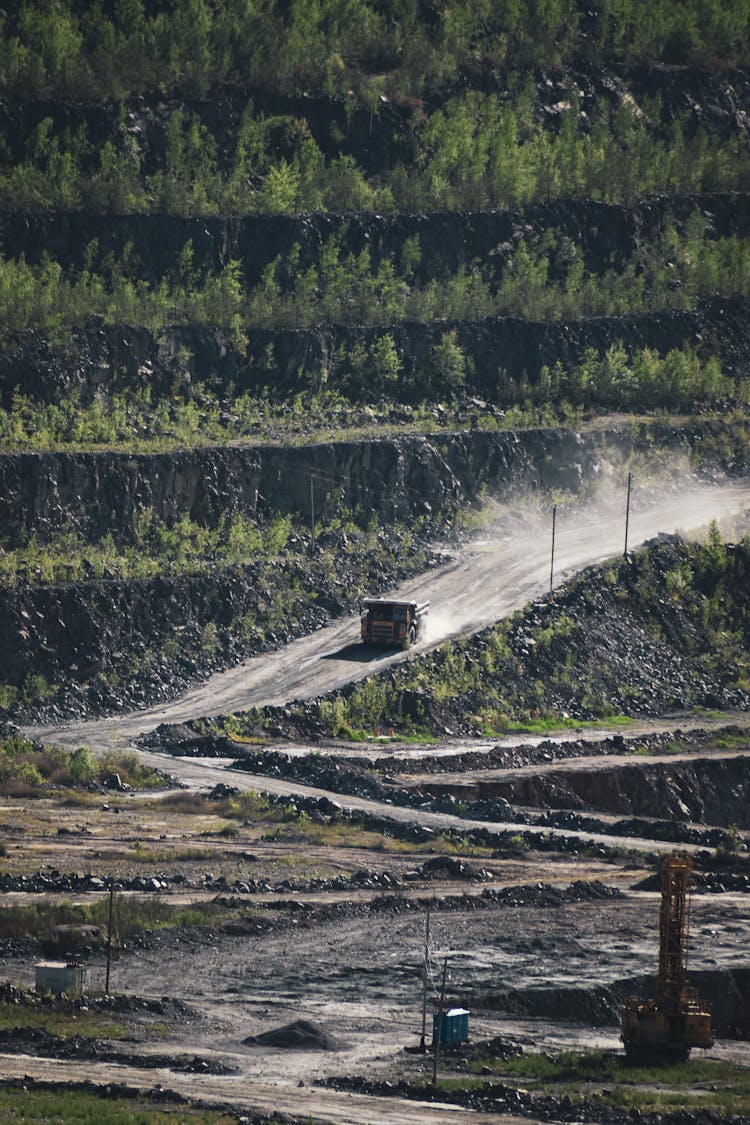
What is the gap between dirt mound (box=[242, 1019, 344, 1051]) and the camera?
46.4 m

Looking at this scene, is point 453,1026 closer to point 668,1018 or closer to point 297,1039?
point 297,1039

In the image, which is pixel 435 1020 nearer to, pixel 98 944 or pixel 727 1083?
pixel 727 1083

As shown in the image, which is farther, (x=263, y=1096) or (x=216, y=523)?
(x=216, y=523)

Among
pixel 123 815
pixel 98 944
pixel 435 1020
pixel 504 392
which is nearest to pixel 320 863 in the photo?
pixel 123 815

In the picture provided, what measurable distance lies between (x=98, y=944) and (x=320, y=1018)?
7.52 m

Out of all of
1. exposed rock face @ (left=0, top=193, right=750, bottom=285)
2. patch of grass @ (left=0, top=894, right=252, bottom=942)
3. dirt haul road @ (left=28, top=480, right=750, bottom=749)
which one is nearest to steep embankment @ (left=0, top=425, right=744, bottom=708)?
dirt haul road @ (left=28, top=480, right=750, bottom=749)

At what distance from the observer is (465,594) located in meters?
106

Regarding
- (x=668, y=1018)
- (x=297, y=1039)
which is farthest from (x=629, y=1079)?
(x=297, y=1039)

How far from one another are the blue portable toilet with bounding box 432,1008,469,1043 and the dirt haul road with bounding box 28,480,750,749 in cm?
3984

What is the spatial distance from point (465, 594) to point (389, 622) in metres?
10.4

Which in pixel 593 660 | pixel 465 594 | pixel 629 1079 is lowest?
pixel 629 1079

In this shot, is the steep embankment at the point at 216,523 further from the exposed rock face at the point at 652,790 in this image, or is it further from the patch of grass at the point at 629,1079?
the patch of grass at the point at 629,1079

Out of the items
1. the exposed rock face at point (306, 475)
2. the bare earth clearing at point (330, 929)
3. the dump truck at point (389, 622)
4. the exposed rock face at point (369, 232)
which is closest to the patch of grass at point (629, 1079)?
the bare earth clearing at point (330, 929)

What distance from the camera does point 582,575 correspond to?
356ft
